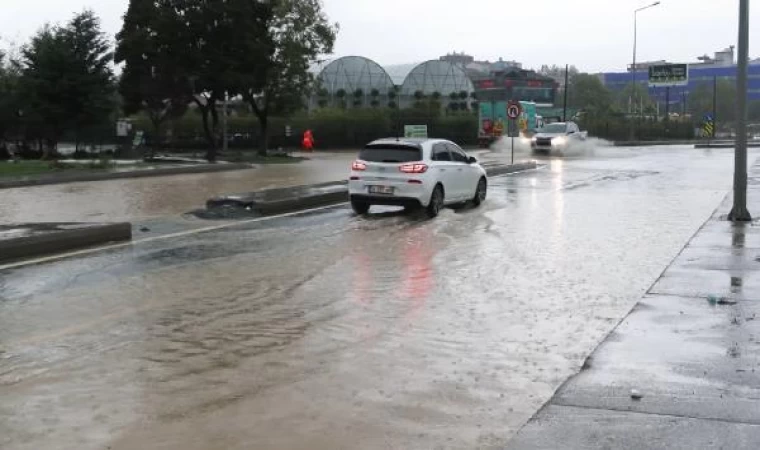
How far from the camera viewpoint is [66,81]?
38.9 metres

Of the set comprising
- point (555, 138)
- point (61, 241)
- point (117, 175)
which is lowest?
point (61, 241)

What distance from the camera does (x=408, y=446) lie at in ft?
16.2

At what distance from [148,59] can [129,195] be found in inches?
815

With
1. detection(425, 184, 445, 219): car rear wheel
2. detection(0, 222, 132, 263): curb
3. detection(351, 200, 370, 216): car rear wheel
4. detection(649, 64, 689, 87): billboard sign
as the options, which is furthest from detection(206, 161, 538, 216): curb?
detection(649, 64, 689, 87): billboard sign

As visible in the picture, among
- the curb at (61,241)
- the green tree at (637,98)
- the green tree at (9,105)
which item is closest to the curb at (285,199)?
the curb at (61,241)

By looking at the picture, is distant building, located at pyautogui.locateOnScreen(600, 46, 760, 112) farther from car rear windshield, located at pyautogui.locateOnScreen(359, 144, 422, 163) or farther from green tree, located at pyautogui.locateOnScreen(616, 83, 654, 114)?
car rear windshield, located at pyautogui.locateOnScreen(359, 144, 422, 163)

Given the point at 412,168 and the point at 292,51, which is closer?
the point at 412,168

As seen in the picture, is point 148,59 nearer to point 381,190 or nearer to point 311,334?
point 381,190

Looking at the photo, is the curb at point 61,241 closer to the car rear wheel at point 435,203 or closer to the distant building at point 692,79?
the car rear wheel at point 435,203

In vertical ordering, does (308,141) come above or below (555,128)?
below

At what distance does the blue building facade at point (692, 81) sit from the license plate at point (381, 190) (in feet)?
402

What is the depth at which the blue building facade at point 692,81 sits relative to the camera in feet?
445

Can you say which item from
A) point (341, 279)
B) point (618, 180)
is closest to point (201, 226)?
point (341, 279)

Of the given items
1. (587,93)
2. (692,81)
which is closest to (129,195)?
(587,93)
